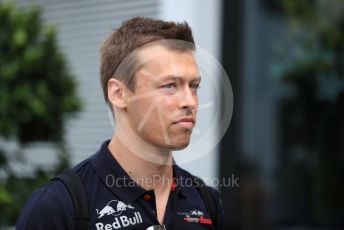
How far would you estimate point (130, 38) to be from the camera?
244 centimetres

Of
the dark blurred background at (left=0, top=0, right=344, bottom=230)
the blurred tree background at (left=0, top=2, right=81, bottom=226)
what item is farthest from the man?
the dark blurred background at (left=0, top=0, right=344, bottom=230)

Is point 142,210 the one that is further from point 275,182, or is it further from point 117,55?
point 275,182

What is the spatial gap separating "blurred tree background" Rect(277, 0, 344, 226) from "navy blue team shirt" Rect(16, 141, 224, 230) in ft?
14.4

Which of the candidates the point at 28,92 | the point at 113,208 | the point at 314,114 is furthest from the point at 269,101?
the point at 113,208

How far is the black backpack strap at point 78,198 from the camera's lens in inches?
87.8

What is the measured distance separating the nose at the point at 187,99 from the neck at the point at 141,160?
8.4 inches

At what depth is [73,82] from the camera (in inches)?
205

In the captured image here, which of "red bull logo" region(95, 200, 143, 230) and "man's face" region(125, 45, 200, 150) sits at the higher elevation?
"man's face" region(125, 45, 200, 150)

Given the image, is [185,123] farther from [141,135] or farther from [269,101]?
[269,101]

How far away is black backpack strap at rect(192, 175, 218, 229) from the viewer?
264cm

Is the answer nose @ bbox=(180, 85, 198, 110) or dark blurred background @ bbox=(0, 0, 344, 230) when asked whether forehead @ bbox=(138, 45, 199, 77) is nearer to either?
nose @ bbox=(180, 85, 198, 110)

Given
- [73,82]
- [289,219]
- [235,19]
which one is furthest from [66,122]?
[289,219]

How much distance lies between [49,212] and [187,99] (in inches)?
24.7

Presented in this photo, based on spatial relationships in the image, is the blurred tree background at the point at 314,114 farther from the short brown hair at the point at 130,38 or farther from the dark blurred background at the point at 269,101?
the short brown hair at the point at 130,38
